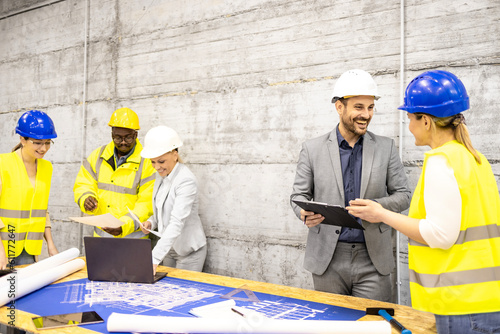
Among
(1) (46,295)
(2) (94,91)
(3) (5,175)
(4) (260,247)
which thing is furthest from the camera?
(2) (94,91)

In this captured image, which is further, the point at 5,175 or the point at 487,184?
the point at 5,175

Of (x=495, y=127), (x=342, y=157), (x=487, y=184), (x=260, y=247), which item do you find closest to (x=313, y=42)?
(x=342, y=157)

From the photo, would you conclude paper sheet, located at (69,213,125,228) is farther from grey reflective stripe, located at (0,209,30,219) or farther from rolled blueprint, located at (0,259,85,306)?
grey reflective stripe, located at (0,209,30,219)

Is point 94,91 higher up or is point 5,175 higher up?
point 94,91

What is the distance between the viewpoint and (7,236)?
3309mm

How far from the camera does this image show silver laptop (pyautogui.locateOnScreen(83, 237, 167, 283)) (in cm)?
250

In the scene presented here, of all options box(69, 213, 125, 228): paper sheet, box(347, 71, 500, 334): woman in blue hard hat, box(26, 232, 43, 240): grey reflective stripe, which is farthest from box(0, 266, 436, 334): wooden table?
box(26, 232, 43, 240): grey reflective stripe

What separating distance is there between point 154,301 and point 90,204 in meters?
1.98

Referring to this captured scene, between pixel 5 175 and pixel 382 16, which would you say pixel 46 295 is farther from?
pixel 382 16

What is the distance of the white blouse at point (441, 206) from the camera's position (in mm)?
1463

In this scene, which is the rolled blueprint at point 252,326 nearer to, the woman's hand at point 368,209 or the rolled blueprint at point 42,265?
the woman's hand at point 368,209

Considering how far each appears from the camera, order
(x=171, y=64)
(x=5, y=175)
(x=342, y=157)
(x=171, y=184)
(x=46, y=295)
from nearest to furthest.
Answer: (x=46, y=295)
(x=342, y=157)
(x=5, y=175)
(x=171, y=184)
(x=171, y=64)

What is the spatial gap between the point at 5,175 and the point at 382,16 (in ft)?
10.5

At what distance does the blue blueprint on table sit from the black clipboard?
0.44 metres
